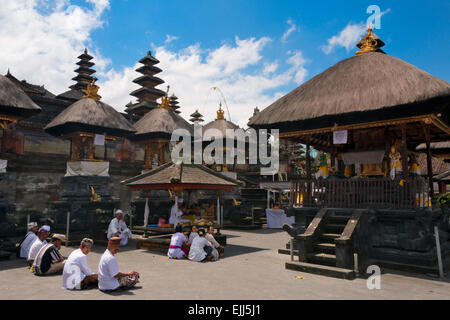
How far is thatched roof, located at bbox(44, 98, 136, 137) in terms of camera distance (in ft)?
55.8

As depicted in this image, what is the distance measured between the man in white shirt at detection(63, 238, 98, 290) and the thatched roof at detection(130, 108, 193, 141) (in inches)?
592

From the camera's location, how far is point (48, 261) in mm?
7840

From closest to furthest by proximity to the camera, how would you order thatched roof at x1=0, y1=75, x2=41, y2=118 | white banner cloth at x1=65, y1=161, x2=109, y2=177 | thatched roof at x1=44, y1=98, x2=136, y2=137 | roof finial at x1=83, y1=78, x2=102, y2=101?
thatched roof at x1=0, y1=75, x2=41, y2=118 → white banner cloth at x1=65, y1=161, x2=109, y2=177 → thatched roof at x1=44, y1=98, x2=136, y2=137 → roof finial at x1=83, y1=78, x2=102, y2=101

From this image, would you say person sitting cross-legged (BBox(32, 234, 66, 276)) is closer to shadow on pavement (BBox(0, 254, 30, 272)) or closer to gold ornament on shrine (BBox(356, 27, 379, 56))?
shadow on pavement (BBox(0, 254, 30, 272))

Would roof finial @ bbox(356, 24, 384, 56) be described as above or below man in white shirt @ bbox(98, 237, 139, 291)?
above

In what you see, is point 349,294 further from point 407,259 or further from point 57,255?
point 57,255

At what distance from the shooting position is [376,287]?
23.7 ft

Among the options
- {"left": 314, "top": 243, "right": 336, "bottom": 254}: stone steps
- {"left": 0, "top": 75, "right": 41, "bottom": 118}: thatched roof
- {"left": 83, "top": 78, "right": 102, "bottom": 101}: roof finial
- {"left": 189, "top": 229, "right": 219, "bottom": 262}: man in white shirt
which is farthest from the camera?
{"left": 83, "top": 78, "right": 102, "bottom": 101}: roof finial

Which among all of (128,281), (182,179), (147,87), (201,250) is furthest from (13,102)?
(147,87)

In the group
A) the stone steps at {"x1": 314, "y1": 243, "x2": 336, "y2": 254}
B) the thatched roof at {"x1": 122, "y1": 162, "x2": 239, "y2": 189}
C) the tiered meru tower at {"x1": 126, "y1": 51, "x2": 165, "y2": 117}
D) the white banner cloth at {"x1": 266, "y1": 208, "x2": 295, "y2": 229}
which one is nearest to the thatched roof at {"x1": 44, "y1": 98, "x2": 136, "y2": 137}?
the thatched roof at {"x1": 122, "y1": 162, "x2": 239, "y2": 189}

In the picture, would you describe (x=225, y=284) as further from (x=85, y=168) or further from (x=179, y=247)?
(x=85, y=168)

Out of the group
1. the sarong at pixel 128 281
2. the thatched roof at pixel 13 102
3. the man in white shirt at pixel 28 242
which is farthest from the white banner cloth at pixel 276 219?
the sarong at pixel 128 281
